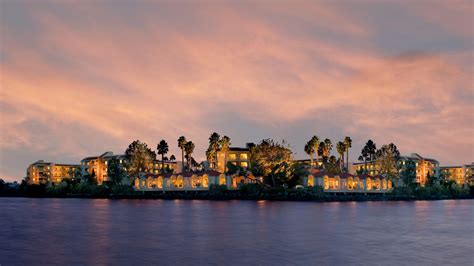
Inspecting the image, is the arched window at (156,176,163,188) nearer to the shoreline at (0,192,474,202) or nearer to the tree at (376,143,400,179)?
the shoreline at (0,192,474,202)

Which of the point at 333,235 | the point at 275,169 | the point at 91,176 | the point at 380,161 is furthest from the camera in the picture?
the point at 91,176

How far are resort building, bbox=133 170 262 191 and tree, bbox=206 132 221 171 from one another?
19.1m

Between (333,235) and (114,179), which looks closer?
(333,235)

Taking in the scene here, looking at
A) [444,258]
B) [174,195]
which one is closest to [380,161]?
[174,195]

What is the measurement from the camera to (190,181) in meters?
150

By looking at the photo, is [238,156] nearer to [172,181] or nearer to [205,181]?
[172,181]

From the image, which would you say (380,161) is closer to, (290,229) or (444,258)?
(290,229)

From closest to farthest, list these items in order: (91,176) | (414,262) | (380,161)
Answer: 1. (414,262)
2. (380,161)
3. (91,176)

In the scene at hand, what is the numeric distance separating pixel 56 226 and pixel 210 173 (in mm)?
86078

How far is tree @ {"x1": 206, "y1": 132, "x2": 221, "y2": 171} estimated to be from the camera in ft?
555

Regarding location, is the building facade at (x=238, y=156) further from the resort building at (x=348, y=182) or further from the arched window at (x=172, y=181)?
the resort building at (x=348, y=182)

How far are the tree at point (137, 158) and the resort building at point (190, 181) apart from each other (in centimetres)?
462

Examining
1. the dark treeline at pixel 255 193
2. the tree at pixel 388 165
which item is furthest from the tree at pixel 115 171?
the tree at pixel 388 165

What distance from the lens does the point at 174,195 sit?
146750mm
